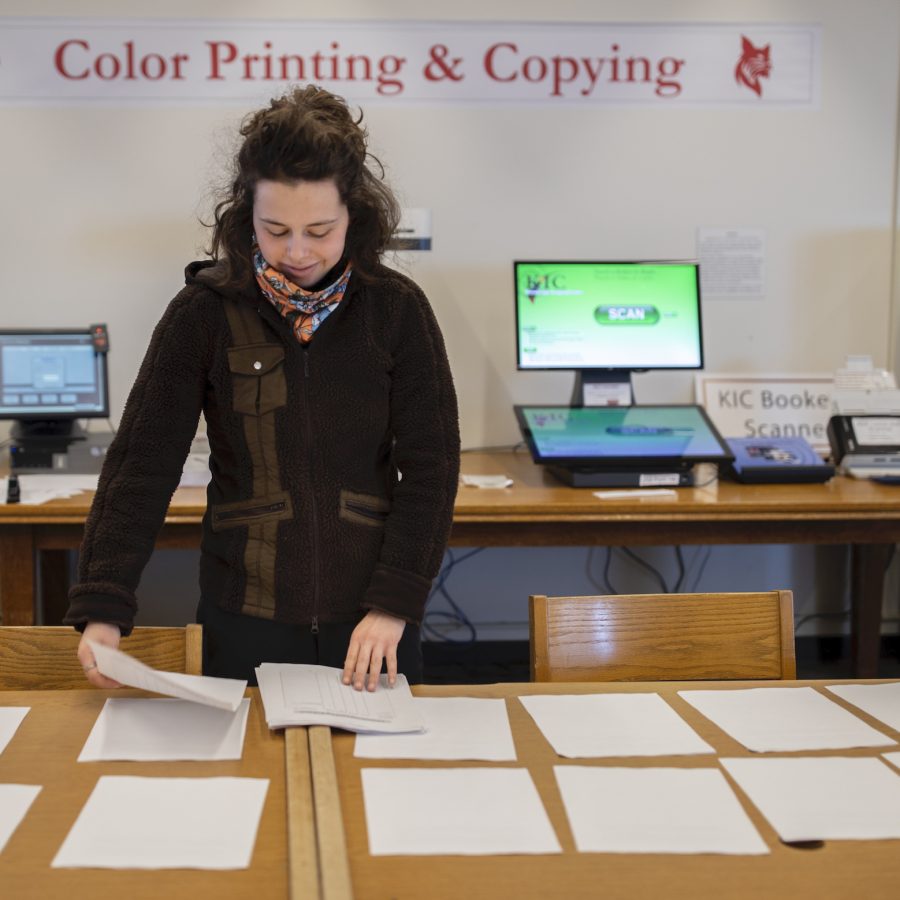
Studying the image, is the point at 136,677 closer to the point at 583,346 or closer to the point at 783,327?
the point at 583,346

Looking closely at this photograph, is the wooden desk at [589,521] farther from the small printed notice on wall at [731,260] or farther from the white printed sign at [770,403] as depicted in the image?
the small printed notice on wall at [731,260]

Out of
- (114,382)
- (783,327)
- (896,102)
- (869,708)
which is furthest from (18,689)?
(896,102)

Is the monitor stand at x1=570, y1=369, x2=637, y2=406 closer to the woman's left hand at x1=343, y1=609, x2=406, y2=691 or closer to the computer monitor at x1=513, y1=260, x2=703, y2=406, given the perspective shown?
the computer monitor at x1=513, y1=260, x2=703, y2=406

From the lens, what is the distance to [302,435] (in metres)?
1.61

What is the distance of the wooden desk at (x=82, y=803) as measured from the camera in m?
1.00

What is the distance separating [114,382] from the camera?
137 inches

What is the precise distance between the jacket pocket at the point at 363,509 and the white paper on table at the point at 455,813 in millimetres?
468

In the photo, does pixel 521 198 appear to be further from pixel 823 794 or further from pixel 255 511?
pixel 823 794

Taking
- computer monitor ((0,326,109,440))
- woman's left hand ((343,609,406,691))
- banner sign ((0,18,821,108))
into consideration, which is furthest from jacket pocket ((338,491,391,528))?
banner sign ((0,18,821,108))

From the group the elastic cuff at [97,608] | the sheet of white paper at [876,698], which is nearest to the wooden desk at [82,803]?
the elastic cuff at [97,608]

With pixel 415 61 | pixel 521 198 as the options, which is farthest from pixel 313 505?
pixel 415 61

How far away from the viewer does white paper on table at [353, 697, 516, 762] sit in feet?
4.30

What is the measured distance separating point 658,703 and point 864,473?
6.28 feet

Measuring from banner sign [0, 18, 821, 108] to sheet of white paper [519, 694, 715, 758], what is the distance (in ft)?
8.05
